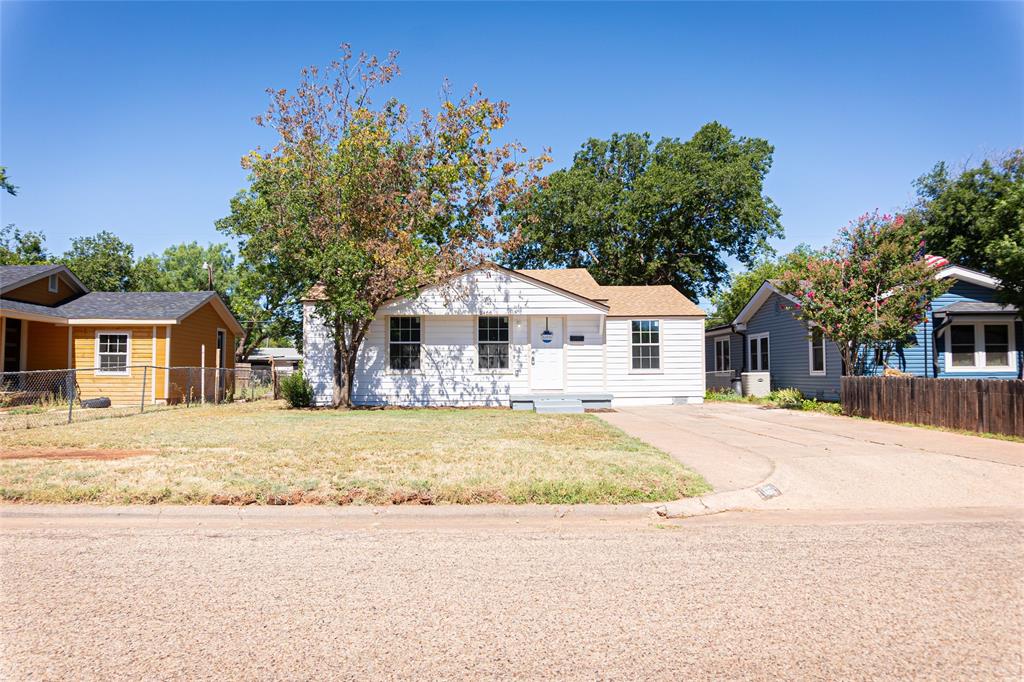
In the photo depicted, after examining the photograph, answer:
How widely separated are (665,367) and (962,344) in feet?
30.0

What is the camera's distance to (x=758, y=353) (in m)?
27.1

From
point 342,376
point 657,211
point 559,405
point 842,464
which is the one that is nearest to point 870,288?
point 559,405

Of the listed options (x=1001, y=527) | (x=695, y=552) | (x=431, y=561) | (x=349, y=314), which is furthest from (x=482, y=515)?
(x=349, y=314)

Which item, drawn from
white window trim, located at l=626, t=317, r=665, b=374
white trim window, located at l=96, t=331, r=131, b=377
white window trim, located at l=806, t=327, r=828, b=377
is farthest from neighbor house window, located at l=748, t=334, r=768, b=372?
white trim window, located at l=96, t=331, r=131, b=377

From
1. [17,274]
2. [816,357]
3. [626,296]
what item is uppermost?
[17,274]

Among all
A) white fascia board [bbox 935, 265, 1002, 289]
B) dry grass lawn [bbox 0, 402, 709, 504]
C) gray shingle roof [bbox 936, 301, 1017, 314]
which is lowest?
dry grass lawn [bbox 0, 402, 709, 504]

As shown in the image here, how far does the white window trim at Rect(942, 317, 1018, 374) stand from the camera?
19.9 meters

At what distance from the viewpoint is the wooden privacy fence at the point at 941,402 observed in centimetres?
1223

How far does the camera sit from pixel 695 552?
523cm

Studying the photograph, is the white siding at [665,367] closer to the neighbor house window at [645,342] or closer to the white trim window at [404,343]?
the neighbor house window at [645,342]

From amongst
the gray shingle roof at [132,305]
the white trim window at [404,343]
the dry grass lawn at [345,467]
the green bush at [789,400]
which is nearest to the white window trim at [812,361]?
the green bush at [789,400]

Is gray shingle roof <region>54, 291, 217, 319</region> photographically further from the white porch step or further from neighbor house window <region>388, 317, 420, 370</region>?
the white porch step

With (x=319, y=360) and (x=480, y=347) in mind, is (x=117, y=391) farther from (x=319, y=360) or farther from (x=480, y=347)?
(x=480, y=347)

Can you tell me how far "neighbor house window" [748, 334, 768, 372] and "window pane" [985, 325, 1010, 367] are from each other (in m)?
7.57
